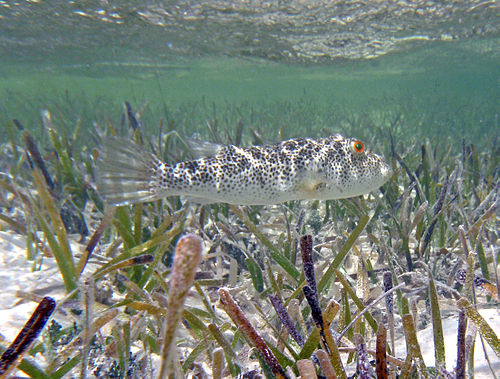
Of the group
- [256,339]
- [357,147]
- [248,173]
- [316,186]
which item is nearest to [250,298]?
[248,173]

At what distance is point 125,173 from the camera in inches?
139

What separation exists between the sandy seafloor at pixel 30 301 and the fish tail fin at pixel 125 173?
→ 1136 millimetres

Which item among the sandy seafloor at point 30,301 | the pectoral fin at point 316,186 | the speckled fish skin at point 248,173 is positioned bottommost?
the sandy seafloor at point 30,301

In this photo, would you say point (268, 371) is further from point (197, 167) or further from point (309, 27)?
point (309, 27)

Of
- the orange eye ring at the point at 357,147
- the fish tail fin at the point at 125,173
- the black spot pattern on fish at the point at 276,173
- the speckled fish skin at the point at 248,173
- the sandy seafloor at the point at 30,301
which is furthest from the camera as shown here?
the orange eye ring at the point at 357,147

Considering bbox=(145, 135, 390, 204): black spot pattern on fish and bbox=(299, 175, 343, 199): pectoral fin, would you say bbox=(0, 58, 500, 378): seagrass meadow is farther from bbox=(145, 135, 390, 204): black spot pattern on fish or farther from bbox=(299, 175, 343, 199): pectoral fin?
bbox=(299, 175, 343, 199): pectoral fin

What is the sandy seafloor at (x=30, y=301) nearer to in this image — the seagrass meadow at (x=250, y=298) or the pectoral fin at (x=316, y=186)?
the seagrass meadow at (x=250, y=298)

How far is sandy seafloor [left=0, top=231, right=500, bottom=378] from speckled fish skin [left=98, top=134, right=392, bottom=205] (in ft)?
3.83

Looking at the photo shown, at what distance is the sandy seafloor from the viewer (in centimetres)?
212

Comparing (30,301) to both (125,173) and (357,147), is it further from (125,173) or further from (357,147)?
(357,147)

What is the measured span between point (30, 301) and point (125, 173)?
4.94 feet

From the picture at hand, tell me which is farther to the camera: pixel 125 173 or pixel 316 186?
pixel 316 186

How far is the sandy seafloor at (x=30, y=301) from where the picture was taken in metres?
2.12

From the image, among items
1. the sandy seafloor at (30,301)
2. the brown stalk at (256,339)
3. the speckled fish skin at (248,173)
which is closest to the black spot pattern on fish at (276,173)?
the speckled fish skin at (248,173)
